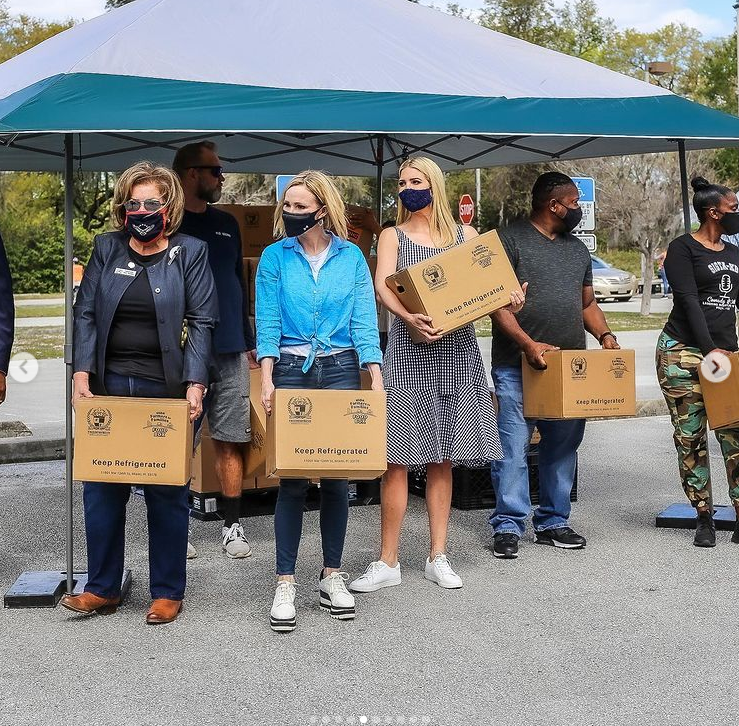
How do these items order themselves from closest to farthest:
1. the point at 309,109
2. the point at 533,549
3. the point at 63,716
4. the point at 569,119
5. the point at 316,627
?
the point at 63,716 < the point at 316,627 < the point at 309,109 < the point at 569,119 < the point at 533,549

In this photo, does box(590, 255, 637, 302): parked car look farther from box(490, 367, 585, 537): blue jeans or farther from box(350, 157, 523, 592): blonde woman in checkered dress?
box(350, 157, 523, 592): blonde woman in checkered dress

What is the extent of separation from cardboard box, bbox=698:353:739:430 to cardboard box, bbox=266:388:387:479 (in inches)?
91.8

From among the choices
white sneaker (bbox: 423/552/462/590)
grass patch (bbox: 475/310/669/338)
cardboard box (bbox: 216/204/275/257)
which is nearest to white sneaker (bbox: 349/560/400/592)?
white sneaker (bbox: 423/552/462/590)

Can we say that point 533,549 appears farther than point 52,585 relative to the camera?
Yes

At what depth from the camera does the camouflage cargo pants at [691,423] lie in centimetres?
684

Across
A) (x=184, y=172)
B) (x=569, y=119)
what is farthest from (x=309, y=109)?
(x=569, y=119)

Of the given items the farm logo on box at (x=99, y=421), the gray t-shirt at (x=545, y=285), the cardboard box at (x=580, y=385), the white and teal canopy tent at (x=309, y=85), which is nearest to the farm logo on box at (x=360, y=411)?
the farm logo on box at (x=99, y=421)

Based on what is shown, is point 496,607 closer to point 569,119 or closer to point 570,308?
point 570,308

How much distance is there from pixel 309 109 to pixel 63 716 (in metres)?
3.02

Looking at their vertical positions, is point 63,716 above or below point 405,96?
below

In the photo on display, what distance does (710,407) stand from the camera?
667 cm

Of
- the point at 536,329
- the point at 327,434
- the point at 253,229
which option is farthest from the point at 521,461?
the point at 253,229

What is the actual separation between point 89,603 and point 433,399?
190 cm

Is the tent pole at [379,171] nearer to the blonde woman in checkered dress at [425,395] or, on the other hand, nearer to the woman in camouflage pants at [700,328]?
the woman in camouflage pants at [700,328]
